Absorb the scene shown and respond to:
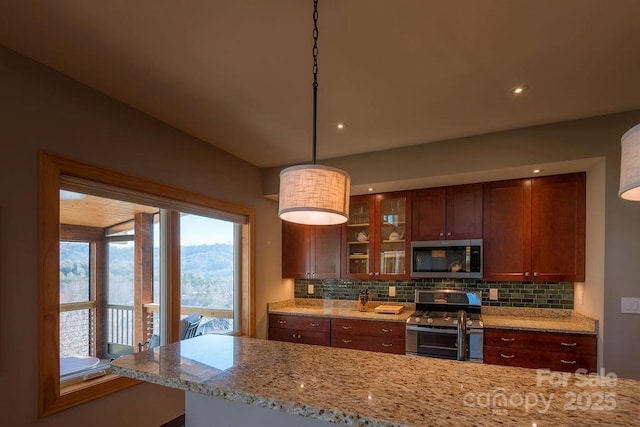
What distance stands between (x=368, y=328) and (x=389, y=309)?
1.14ft

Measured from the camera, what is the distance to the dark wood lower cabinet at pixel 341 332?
352 centimetres

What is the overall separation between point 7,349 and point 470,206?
3.76 m

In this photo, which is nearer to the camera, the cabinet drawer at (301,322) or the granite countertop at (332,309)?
the granite countertop at (332,309)

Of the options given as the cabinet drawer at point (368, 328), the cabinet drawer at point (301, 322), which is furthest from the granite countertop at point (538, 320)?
the cabinet drawer at point (301, 322)

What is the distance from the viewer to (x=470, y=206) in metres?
3.60

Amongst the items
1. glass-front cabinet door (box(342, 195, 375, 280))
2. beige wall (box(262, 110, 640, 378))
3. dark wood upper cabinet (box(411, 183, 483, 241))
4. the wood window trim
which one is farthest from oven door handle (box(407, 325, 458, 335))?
the wood window trim

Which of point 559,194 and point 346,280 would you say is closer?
point 559,194

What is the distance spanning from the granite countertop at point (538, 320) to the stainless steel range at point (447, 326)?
5.1 inches

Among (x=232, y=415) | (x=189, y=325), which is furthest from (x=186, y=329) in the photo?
(x=232, y=415)

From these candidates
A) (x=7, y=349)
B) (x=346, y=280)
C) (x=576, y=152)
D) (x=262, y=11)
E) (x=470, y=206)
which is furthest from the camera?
(x=346, y=280)

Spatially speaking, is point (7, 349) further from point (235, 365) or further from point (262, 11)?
point (262, 11)

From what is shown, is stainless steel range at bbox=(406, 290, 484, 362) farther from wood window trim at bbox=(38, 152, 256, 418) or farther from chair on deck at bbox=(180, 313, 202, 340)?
wood window trim at bbox=(38, 152, 256, 418)

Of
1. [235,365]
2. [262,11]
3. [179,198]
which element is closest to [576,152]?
[262,11]

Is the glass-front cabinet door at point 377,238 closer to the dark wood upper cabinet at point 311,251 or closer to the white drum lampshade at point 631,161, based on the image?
the dark wood upper cabinet at point 311,251
